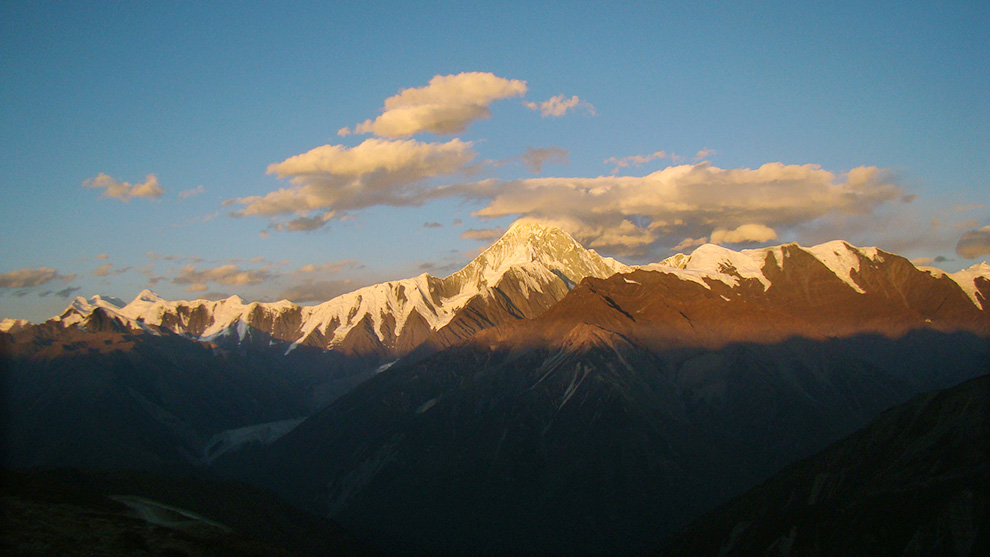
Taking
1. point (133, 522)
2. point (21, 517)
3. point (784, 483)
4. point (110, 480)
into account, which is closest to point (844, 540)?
point (784, 483)

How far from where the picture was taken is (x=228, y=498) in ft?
609

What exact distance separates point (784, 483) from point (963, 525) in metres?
55.9

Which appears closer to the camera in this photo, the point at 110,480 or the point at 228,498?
the point at 110,480

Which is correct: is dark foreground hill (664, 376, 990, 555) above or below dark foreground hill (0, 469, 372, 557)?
below

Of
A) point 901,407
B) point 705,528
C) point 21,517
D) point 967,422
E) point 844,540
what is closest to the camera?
point 21,517

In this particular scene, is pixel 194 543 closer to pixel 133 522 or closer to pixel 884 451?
pixel 133 522

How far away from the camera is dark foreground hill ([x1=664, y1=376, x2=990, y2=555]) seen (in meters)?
120

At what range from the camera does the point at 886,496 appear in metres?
132

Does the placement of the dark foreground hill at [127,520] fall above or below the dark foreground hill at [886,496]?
above

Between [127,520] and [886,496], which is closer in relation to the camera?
[127,520]

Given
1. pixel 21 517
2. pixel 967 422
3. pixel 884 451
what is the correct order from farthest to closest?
1. pixel 884 451
2. pixel 967 422
3. pixel 21 517

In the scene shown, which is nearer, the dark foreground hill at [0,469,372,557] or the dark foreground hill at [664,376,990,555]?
the dark foreground hill at [0,469,372,557]

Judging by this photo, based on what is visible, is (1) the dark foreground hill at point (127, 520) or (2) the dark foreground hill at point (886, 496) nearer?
(1) the dark foreground hill at point (127, 520)

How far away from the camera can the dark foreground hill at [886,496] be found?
393ft
